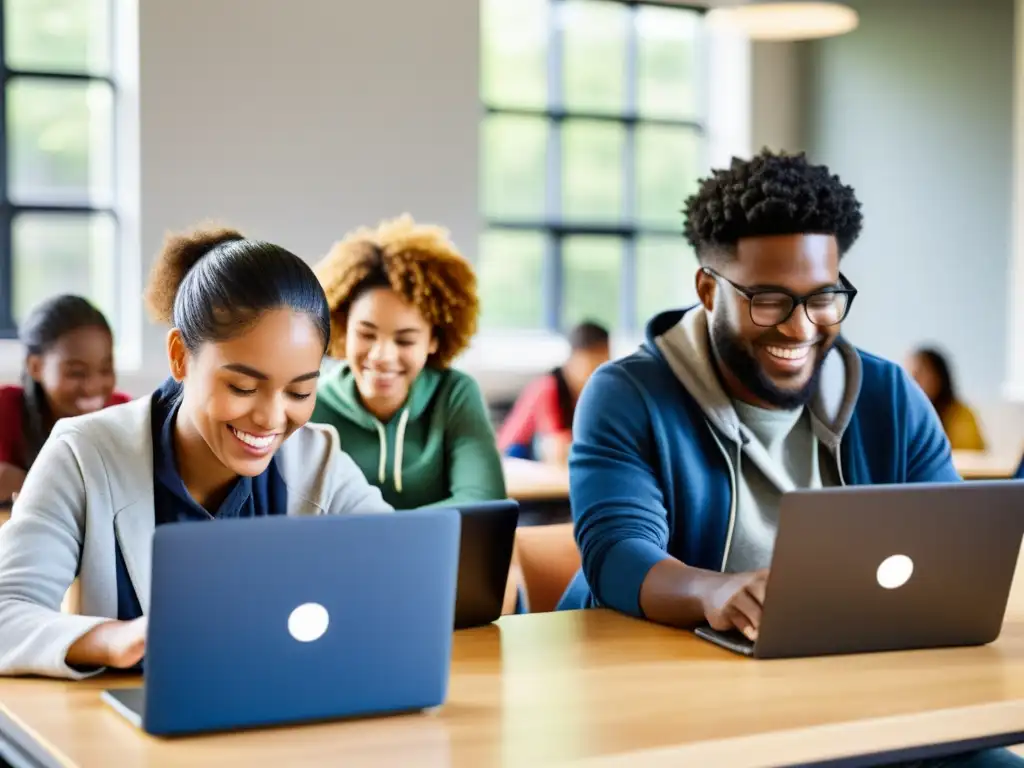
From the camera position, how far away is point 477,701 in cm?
151

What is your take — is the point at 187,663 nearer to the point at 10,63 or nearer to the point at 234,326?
the point at 234,326

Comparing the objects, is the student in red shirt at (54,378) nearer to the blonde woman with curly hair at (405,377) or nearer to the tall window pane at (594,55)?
the blonde woman with curly hair at (405,377)

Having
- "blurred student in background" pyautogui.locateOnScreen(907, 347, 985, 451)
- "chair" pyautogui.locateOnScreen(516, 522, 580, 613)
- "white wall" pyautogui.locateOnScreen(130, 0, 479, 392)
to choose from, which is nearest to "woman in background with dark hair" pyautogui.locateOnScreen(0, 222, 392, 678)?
"chair" pyautogui.locateOnScreen(516, 522, 580, 613)

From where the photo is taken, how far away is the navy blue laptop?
1.30 meters

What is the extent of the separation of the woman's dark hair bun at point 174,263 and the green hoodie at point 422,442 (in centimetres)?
110

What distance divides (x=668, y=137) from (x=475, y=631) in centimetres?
→ 612

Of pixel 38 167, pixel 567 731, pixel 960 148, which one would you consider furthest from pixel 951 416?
pixel 567 731

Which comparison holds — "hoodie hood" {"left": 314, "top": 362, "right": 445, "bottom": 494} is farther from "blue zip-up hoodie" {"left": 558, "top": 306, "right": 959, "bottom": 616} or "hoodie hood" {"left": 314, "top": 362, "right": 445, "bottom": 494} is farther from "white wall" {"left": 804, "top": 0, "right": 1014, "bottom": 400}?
"white wall" {"left": 804, "top": 0, "right": 1014, "bottom": 400}

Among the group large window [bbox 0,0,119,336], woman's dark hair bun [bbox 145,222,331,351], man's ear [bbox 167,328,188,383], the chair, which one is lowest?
the chair

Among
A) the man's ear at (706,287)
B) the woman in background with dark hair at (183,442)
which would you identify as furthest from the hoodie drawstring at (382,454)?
the woman in background with dark hair at (183,442)

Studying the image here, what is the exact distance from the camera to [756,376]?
2.22m

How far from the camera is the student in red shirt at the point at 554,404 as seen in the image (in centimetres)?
530

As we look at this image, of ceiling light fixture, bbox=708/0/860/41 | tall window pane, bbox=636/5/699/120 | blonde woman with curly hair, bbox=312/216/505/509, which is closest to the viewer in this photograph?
blonde woman with curly hair, bbox=312/216/505/509

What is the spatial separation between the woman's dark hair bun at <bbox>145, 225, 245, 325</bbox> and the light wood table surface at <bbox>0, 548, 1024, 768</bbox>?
25.8 inches
